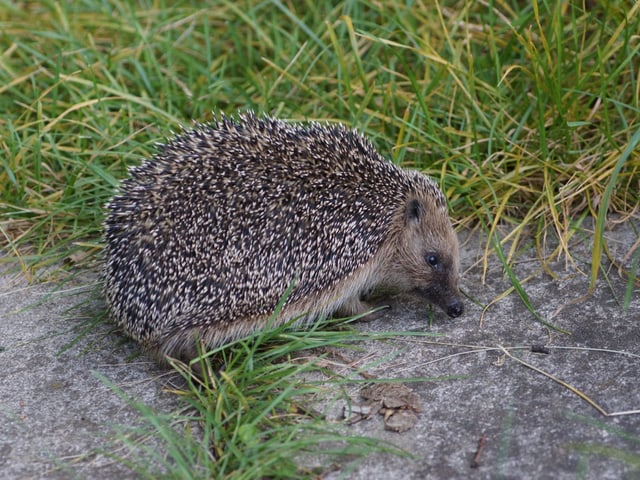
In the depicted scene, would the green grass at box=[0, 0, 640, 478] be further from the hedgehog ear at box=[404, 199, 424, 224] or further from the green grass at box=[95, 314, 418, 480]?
the green grass at box=[95, 314, 418, 480]

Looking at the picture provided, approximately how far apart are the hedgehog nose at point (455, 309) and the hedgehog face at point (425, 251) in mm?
141

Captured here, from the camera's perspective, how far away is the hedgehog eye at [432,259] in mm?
5520

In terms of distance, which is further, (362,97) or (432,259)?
(362,97)

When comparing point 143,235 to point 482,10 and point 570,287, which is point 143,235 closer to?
point 570,287

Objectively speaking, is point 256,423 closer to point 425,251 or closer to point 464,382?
point 464,382

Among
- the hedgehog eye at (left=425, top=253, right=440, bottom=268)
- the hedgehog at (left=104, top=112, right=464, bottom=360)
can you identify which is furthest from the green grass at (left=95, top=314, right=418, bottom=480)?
the hedgehog eye at (left=425, top=253, right=440, bottom=268)

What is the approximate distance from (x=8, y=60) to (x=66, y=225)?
6.85 ft

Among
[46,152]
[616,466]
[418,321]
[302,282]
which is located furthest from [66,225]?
[616,466]

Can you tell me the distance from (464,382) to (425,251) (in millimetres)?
1164

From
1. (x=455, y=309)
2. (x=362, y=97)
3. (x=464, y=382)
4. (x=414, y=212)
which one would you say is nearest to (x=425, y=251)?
(x=414, y=212)

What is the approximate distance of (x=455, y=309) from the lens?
209 inches

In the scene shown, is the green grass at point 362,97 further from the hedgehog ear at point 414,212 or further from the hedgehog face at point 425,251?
the hedgehog ear at point 414,212

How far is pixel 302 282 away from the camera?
5086 millimetres

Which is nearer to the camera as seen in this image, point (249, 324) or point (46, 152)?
point (249, 324)
